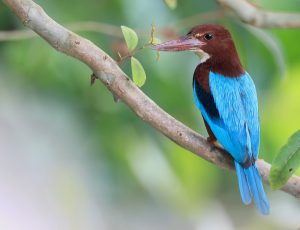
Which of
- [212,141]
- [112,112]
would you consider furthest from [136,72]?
[112,112]

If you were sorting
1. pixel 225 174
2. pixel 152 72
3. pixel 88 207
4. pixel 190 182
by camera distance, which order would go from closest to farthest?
1. pixel 152 72
2. pixel 190 182
3. pixel 88 207
4. pixel 225 174

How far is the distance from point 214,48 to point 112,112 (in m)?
0.73

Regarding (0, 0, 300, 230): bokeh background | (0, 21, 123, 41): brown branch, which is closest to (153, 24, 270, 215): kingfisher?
(0, 0, 300, 230): bokeh background

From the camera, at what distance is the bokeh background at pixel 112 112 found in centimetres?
421

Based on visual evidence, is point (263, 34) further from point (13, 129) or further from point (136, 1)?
point (13, 129)

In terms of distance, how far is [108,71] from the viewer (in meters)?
2.98

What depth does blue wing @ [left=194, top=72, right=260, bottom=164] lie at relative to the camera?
3.45 m

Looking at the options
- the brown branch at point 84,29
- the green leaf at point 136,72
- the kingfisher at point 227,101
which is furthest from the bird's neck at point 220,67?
the green leaf at point 136,72

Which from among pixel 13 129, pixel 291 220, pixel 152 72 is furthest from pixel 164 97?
pixel 291 220

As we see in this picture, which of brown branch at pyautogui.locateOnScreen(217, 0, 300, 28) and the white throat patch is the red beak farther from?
brown branch at pyautogui.locateOnScreen(217, 0, 300, 28)

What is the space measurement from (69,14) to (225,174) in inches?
62.5

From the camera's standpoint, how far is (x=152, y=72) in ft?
13.8

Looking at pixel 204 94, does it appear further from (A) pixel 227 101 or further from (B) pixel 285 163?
(B) pixel 285 163

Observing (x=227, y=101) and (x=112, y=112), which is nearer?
(x=227, y=101)
